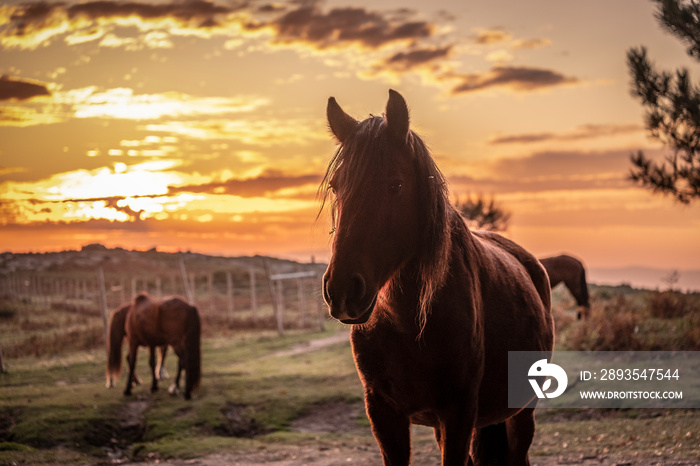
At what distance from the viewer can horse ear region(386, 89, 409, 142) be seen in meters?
2.23

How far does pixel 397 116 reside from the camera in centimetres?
225

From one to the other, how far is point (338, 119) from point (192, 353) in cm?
984

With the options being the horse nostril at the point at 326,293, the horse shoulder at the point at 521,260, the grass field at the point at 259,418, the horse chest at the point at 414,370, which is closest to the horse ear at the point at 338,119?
the horse nostril at the point at 326,293

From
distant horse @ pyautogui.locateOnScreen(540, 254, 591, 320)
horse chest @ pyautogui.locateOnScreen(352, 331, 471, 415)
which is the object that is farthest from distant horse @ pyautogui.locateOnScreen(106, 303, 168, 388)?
horse chest @ pyautogui.locateOnScreen(352, 331, 471, 415)

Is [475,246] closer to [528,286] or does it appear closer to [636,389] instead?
[528,286]

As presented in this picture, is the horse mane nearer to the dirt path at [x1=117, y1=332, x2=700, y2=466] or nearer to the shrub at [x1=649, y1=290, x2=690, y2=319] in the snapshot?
the dirt path at [x1=117, y1=332, x2=700, y2=466]

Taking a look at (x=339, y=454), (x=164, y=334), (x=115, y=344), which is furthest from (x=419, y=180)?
(x=115, y=344)

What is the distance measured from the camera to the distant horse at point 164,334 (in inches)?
451

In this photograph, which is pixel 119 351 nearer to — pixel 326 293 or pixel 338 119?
pixel 338 119

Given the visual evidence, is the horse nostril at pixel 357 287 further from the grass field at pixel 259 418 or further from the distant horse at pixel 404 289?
the grass field at pixel 259 418

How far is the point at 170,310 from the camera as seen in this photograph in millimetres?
12117

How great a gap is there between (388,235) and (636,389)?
28.5ft

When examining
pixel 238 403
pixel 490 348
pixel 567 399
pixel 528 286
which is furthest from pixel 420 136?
pixel 238 403

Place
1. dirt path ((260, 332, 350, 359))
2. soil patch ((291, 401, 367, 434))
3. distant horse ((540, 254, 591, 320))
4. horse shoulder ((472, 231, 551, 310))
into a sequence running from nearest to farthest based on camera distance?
horse shoulder ((472, 231, 551, 310)) → distant horse ((540, 254, 591, 320)) → soil patch ((291, 401, 367, 434)) → dirt path ((260, 332, 350, 359))
